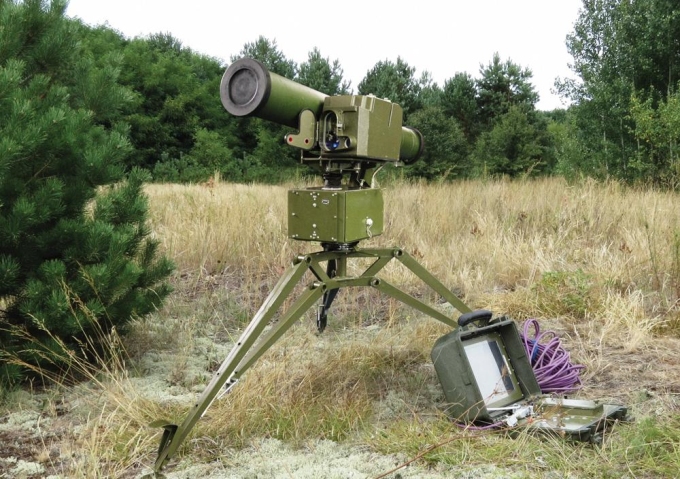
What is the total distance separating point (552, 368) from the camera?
3.01m

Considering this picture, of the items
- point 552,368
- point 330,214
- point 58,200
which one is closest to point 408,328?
point 552,368

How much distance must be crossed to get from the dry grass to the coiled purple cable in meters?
0.09

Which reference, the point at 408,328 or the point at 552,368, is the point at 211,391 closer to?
the point at 552,368

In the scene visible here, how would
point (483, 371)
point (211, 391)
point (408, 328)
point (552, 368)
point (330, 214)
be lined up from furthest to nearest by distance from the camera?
1. point (408, 328)
2. point (552, 368)
3. point (483, 371)
4. point (330, 214)
5. point (211, 391)

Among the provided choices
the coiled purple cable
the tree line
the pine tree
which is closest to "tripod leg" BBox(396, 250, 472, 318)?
the coiled purple cable

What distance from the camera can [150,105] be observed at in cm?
2598

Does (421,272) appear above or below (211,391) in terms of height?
above

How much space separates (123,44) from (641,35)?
21918mm

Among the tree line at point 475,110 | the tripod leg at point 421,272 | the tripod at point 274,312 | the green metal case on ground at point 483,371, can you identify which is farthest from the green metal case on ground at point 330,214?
the tree line at point 475,110

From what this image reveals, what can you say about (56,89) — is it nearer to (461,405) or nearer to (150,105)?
(461,405)

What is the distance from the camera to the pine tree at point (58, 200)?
9.71 ft

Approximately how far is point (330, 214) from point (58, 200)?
143cm

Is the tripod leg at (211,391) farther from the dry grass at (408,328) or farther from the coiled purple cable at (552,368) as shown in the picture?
the coiled purple cable at (552,368)

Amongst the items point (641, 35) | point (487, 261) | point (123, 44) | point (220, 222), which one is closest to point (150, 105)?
point (123, 44)
